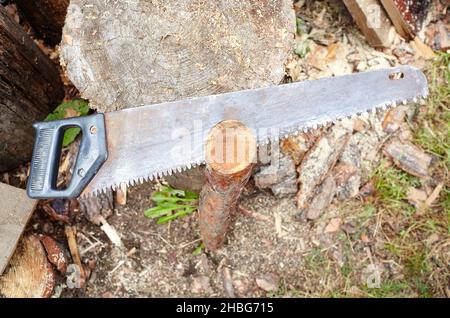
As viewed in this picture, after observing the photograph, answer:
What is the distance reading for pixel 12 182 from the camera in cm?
313

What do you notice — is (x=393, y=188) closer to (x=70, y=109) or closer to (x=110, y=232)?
(x=110, y=232)

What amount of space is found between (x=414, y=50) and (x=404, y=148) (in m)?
0.72

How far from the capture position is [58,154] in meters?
2.22

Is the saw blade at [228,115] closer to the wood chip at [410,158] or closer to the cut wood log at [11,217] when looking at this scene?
the cut wood log at [11,217]

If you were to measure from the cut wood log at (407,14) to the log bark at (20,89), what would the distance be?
87.5 inches

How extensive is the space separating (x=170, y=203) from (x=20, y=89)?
112cm

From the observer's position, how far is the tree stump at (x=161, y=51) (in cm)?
228

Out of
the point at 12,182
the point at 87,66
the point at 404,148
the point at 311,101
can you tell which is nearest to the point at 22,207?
the point at 12,182

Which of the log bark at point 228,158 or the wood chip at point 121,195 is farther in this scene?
the wood chip at point 121,195

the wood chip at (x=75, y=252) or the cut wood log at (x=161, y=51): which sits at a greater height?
the cut wood log at (x=161, y=51)

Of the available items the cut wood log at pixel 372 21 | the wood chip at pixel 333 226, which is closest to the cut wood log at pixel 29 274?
the wood chip at pixel 333 226

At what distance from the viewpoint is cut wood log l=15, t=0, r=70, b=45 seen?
9.65 ft

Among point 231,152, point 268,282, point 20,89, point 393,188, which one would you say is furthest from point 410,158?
point 20,89

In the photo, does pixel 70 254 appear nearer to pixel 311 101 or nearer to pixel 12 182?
pixel 12 182
